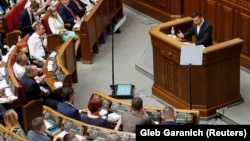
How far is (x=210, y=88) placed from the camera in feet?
35.1

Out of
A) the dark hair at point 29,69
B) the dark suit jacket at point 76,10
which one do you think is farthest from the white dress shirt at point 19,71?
the dark suit jacket at point 76,10

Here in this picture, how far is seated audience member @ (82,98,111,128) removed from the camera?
360 inches

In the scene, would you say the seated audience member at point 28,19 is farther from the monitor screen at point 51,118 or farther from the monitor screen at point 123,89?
the monitor screen at point 51,118

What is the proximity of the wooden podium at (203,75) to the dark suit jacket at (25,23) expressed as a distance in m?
2.90

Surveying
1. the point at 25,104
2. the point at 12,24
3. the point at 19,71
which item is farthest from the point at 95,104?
the point at 12,24

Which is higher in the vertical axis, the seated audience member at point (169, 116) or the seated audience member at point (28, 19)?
the seated audience member at point (28, 19)

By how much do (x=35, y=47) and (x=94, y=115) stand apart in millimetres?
3115

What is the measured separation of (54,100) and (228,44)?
2872 mm

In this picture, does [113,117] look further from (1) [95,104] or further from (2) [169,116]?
(2) [169,116]

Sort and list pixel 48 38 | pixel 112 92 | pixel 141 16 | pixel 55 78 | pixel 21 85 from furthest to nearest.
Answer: pixel 141 16 < pixel 48 38 < pixel 112 92 < pixel 55 78 < pixel 21 85

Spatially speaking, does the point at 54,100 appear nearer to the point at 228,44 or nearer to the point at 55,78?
the point at 55,78

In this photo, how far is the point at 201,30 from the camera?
11.2 metres

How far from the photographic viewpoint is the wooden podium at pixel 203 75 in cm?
1057

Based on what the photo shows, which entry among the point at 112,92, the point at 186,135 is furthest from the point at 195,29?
the point at 186,135
